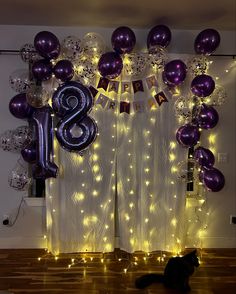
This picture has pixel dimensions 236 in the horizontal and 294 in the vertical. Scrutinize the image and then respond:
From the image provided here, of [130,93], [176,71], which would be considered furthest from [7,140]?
[176,71]

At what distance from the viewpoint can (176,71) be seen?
3006 millimetres

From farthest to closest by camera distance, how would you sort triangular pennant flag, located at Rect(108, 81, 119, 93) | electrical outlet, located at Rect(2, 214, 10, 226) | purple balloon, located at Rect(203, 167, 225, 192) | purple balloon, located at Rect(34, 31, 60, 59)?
1. electrical outlet, located at Rect(2, 214, 10, 226)
2. triangular pennant flag, located at Rect(108, 81, 119, 93)
3. purple balloon, located at Rect(203, 167, 225, 192)
4. purple balloon, located at Rect(34, 31, 60, 59)

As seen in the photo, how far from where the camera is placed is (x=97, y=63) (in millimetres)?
3109

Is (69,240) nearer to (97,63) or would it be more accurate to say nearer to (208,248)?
(208,248)

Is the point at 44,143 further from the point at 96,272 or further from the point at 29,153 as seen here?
the point at 96,272

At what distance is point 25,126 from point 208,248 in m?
2.41

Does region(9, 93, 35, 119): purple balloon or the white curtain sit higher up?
region(9, 93, 35, 119): purple balloon

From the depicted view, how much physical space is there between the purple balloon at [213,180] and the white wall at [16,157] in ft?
1.34

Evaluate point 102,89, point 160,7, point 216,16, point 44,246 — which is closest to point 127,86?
point 102,89

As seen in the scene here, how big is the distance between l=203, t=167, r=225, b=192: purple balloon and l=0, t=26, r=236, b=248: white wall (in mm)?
410

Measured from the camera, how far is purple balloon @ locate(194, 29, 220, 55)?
9.80 ft

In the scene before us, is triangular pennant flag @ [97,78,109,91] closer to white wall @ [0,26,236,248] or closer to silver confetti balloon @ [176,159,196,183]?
white wall @ [0,26,236,248]

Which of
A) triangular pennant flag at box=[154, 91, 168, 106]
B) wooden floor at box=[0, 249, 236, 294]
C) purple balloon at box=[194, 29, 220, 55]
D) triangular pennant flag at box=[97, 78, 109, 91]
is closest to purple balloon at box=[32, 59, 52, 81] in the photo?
triangular pennant flag at box=[97, 78, 109, 91]

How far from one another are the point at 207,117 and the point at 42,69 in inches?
66.4
